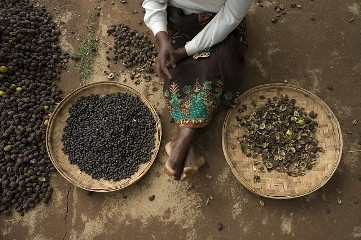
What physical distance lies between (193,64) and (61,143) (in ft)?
3.73

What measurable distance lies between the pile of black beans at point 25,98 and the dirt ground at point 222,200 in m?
0.11

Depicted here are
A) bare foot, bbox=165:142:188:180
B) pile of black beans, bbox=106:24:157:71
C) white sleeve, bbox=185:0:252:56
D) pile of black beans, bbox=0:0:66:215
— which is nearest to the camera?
white sleeve, bbox=185:0:252:56

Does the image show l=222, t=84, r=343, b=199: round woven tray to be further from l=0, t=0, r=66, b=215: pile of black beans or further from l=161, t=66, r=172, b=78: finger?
l=0, t=0, r=66, b=215: pile of black beans

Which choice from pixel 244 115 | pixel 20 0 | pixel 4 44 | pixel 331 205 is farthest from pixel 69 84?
pixel 331 205

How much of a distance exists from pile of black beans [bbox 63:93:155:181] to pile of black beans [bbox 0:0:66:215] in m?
0.23

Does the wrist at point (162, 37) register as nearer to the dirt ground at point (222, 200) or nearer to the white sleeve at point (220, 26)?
the white sleeve at point (220, 26)

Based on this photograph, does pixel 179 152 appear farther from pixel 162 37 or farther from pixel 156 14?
pixel 156 14

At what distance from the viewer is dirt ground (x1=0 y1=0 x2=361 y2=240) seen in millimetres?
2527

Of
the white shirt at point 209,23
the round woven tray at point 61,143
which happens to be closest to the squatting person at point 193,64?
the white shirt at point 209,23

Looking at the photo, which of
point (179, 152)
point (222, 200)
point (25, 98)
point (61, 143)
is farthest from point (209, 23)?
point (25, 98)

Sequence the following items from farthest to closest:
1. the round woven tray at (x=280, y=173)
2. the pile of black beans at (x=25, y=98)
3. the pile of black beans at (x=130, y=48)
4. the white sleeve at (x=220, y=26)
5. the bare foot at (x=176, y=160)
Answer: the pile of black beans at (x=130, y=48) → the pile of black beans at (x=25, y=98) → the round woven tray at (x=280, y=173) → the bare foot at (x=176, y=160) → the white sleeve at (x=220, y=26)

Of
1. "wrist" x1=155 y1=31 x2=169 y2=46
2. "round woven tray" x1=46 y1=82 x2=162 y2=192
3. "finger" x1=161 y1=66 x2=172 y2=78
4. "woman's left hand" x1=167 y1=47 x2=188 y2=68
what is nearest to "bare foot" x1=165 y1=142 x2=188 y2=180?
"round woven tray" x1=46 y1=82 x2=162 y2=192

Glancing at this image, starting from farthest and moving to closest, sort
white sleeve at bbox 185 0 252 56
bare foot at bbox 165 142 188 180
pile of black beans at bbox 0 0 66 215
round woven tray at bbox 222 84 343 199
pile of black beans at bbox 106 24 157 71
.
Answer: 1. pile of black beans at bbox 106 24 157 71
2. pile of black beans at bbox 0 0 66 215
3. round woven tray at bbox 222 84 343 199
4. bare foot at bbox 165 142 188 180
5. white sleeve at bbox 185 0 252 56

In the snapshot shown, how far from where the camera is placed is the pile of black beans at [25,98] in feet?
8.44
